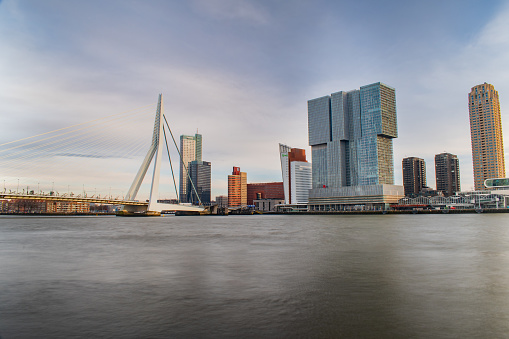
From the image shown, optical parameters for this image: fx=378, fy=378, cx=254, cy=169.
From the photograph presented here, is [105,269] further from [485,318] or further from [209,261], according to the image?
[485,318]

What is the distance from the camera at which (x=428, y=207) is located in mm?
185125

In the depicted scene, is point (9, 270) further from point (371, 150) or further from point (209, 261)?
point (371, 150)

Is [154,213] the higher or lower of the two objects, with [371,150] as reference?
lower

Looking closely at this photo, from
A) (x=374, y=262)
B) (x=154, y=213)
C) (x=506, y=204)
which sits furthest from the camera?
(x=506, y=204)

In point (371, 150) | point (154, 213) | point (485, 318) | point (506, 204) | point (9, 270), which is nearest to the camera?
point (485, 318)

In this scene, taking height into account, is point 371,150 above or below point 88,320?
above

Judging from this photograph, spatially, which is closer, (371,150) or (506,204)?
(506,204)

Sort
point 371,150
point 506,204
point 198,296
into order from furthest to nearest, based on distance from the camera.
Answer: point 371,150
point 506,204
point 198,296

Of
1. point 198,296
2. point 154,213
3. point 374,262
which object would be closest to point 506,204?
point 154,213

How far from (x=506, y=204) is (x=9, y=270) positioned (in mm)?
184527

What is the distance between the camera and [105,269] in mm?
18406

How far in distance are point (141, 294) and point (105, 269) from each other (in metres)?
6.47

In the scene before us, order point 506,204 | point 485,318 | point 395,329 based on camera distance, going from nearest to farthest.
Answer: point 395,329
point 485,318
point 506,204

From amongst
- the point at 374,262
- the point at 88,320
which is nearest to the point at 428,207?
the point at 374,262
